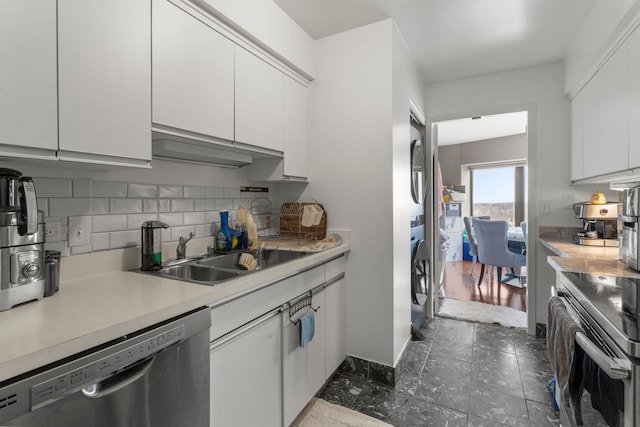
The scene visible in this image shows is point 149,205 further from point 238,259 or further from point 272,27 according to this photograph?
point 272,27

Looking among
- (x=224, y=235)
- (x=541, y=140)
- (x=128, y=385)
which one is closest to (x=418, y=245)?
(x=541, y=140)

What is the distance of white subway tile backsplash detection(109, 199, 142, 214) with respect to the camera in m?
1.41

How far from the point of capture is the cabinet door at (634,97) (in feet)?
4.66

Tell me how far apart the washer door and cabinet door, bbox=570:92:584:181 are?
1320mm

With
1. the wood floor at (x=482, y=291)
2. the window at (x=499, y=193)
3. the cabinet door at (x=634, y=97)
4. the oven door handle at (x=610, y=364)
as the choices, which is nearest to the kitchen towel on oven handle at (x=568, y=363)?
the oven door handle at (x=610, y=364)

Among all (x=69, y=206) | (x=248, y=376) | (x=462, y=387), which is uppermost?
(x=69, y=206)

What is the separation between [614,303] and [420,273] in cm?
177

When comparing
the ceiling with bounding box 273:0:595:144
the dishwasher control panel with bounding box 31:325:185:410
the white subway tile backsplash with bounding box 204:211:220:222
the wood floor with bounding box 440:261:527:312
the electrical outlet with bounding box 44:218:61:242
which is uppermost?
the ceiling with bounding box 273:0:595:144

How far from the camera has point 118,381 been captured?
825 mm

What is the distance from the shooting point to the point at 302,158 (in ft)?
7.25

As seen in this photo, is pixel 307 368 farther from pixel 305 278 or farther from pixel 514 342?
pixel 514 342

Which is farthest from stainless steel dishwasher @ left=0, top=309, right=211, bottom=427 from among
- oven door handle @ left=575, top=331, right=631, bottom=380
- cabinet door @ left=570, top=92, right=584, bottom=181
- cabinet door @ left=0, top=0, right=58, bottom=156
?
cabinet door @ left=570, top=92, right=584, bottom=181

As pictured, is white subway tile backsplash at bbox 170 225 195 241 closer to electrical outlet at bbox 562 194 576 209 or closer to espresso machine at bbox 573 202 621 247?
espresso machine at bbox 573 202 621 247

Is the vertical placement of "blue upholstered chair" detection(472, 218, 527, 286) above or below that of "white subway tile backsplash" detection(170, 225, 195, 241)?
below
